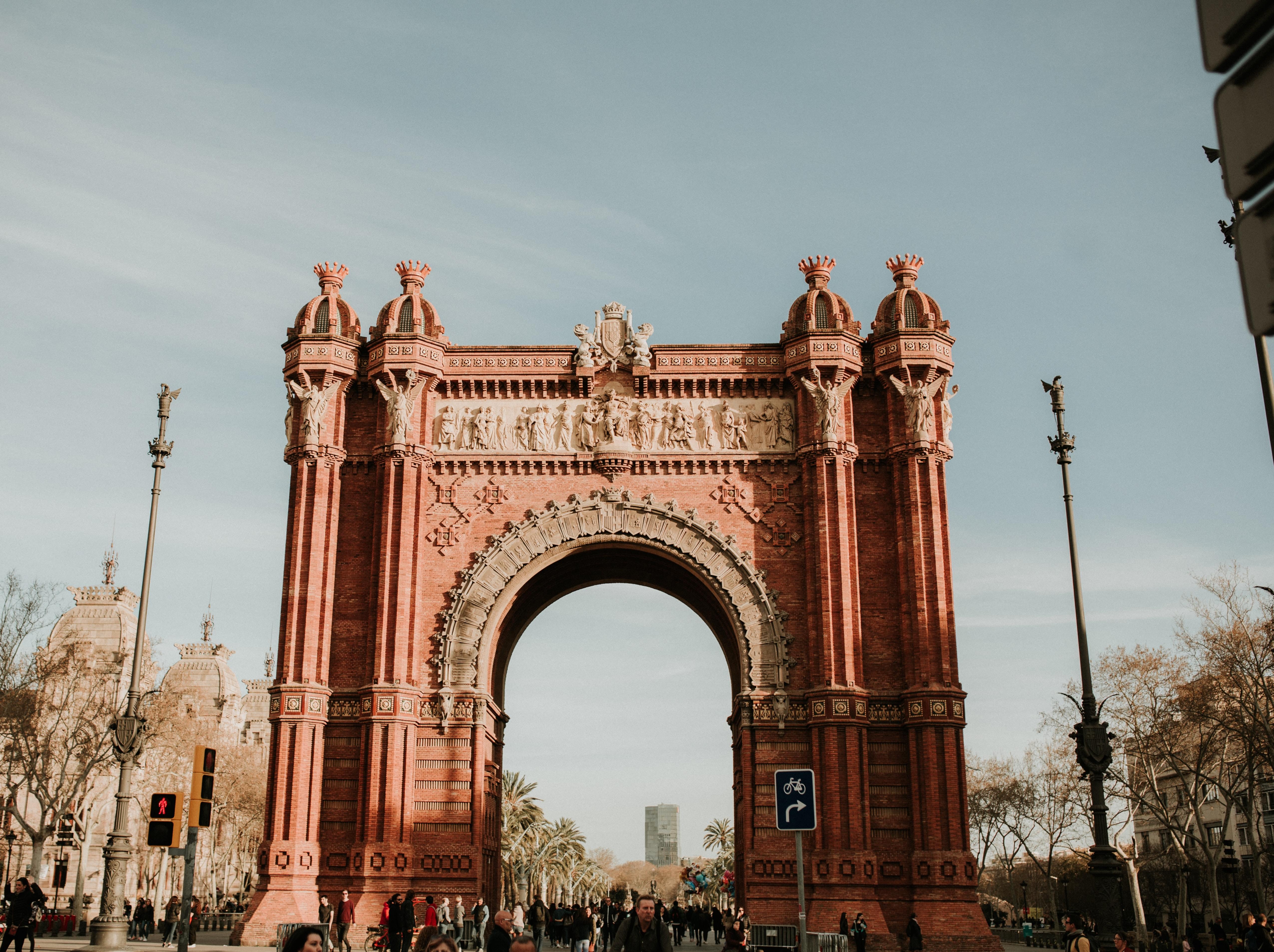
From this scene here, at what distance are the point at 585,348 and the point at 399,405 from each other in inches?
201

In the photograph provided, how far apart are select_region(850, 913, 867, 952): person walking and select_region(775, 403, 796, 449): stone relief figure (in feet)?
38.7

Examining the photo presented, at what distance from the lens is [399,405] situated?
3162cm

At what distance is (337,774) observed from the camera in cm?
2994

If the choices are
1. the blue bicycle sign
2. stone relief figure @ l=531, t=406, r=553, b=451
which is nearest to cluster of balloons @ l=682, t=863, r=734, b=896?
stone relief figure @ l=531, t=406, r=553, b=451

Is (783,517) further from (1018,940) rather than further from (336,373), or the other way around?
(1018,940)

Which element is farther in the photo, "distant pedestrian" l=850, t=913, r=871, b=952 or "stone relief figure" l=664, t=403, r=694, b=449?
"stone relief figure" l=664, t=403, r=694, b=449

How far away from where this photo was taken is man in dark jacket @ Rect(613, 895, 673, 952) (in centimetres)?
1091

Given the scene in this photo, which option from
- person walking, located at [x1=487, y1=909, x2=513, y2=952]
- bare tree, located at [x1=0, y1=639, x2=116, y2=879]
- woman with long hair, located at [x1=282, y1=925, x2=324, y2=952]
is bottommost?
person walking, located at [x1=487, y1=909, x2=513, y2=952]

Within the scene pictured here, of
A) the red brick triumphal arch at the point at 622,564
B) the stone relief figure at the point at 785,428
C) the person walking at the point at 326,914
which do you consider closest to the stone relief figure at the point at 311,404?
the red brick triumphal arch at the point at 622,564

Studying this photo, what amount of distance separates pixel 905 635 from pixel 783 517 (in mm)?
4316

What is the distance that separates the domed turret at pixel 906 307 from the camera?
105 ft

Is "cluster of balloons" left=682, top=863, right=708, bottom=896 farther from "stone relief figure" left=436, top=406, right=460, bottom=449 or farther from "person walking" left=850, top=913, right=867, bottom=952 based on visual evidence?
"stone relief figure" left=436, top=406, right=460, bottom=449

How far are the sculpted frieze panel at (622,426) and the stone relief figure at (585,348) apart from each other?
99 centimetres

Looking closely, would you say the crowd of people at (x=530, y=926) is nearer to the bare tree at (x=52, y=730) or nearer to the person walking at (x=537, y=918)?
the person walking at (x=537, y=918)
